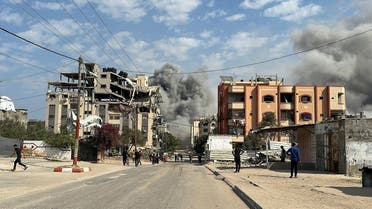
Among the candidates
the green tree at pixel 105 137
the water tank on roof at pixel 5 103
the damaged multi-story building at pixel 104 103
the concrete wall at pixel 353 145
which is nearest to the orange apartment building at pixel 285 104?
the damaged multi-story building at pixel 104 103

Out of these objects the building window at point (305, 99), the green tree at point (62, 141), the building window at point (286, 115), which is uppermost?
the building window at point (305, 99)

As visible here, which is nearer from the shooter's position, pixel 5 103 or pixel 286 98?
pixel 286 98

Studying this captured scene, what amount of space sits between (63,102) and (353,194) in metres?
127

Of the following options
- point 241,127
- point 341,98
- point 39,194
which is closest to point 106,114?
point 241,127

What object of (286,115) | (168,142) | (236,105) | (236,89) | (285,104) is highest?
(236,89)

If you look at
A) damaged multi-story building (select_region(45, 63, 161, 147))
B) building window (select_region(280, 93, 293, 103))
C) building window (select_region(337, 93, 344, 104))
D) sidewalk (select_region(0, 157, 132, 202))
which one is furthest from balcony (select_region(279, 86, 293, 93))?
sidewalk (select_region(0, 157, 132, 202))

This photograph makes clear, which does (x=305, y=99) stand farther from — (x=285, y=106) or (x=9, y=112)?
(x=9, y=112)

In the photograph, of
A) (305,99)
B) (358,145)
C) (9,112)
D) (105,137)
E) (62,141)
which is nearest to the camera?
(358,145)

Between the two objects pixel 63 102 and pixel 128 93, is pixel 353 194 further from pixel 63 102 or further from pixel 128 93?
pixel 128 93

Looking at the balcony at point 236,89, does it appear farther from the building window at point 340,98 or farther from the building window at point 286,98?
the building window at point 340,98

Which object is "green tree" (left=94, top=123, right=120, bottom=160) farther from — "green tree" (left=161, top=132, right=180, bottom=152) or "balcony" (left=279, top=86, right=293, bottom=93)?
"green tree" (left=161, top=132, right=180, bottom=152)

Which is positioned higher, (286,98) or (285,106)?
(286,98)

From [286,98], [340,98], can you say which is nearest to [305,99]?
[286,98]

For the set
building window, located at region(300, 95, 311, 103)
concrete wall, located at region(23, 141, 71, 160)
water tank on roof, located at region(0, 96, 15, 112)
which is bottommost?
concrete wall, located at region(23, 141, 71, 160)
